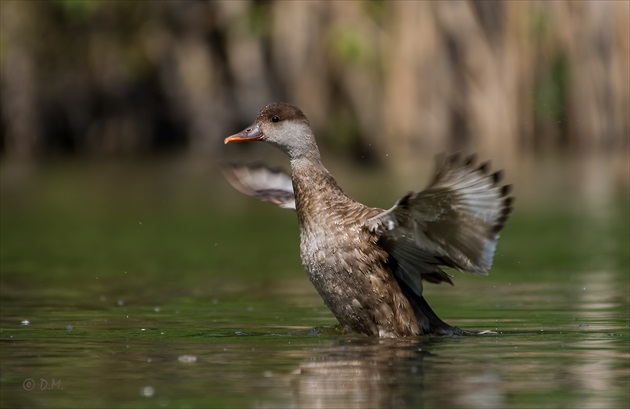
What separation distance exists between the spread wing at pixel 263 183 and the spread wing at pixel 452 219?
157 cm

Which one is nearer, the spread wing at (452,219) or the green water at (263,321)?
the green water at (263,321)

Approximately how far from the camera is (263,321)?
8695 millimetres

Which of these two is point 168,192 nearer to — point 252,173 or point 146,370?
point 252,173

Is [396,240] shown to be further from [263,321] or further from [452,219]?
[263,321]

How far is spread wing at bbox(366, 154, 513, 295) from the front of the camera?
7414mm

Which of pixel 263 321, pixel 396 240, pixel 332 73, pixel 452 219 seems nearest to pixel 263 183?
pixel 263 321

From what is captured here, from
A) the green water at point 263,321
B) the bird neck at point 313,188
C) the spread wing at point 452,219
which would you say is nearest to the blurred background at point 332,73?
the green water at point 263,321

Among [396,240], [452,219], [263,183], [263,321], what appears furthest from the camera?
[263,183]

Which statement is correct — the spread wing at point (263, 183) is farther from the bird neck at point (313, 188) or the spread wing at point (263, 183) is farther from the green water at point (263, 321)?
the bird neck at point (313, 188)

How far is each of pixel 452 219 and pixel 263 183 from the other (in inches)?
90.9

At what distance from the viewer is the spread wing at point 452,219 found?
24.3 feet

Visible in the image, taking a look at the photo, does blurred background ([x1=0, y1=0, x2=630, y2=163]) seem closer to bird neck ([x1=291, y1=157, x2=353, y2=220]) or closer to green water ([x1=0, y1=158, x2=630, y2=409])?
green water ([x1=0, y1=158, x2=630, y2=409])

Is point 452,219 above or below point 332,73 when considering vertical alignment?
below

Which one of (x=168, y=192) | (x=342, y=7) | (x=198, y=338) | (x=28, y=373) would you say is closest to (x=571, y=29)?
(x=342, y=7)
